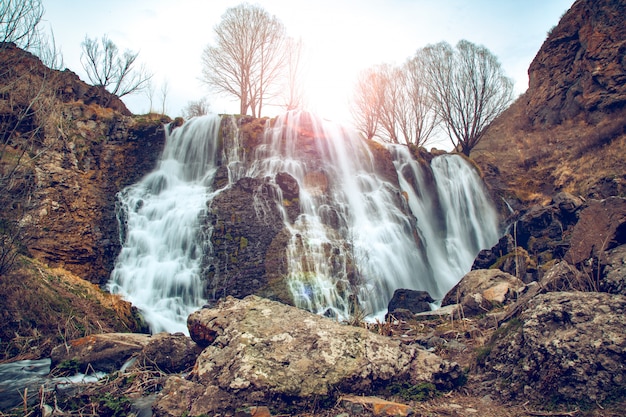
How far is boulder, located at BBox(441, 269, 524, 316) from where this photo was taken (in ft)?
21.8

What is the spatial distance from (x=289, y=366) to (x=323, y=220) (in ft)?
31.2

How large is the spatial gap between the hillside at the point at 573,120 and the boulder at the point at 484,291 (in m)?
10.7

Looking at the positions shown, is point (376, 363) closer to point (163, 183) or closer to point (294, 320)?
point (294, 320)

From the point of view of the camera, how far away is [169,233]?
11.4 meters

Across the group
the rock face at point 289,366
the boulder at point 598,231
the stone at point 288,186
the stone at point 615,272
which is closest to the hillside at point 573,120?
the boulder at point 598,231

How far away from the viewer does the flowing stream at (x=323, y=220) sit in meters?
10.2

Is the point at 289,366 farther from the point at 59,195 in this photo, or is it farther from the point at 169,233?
the point at 59,195

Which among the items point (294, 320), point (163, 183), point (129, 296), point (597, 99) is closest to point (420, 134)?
point (597, 99)

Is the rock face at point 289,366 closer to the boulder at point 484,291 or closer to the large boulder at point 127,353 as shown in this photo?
the large boulder at point 127,353

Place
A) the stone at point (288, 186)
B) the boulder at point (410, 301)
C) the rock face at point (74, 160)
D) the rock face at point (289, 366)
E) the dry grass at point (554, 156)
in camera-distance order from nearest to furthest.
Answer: the rock face at point (289, 366), the boulder at point (410, 301), the rock face at point (74, 160), the stone at point (288, 186), the dry grass at point (554, 156)

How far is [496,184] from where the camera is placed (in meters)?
20.3

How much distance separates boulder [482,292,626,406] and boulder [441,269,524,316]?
3.13m

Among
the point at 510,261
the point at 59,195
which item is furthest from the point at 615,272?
the point at 59,195

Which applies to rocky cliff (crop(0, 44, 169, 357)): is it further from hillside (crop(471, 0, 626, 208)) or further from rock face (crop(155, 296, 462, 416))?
hillside (crop(471, 0, 626, 208))
